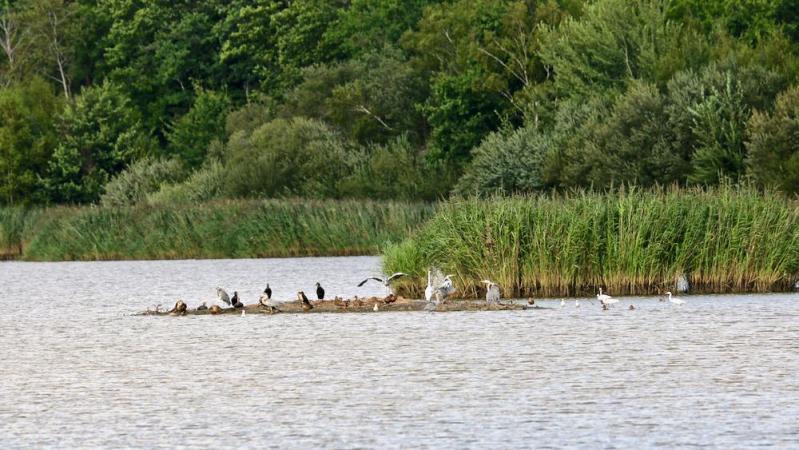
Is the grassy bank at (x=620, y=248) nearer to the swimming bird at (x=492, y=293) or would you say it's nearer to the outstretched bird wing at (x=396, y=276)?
the outstretched bird wing at (x=396, y=276)

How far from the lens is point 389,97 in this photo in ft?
284

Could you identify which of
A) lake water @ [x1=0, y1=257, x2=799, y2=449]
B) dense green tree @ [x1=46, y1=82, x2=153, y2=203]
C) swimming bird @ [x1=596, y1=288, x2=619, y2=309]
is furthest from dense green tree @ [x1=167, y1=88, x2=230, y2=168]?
swimming bird @ [x1=596, y1=288, x2=619, y2=309]

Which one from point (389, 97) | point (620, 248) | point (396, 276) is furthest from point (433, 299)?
point (389, 97)

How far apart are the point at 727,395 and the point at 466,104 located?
62.2 meters

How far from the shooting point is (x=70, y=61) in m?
111

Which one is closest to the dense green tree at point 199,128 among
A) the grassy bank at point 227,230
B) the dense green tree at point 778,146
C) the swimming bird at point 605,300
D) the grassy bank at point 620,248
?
the grassy bank at point 227,230

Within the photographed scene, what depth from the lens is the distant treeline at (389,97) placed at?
208 feet

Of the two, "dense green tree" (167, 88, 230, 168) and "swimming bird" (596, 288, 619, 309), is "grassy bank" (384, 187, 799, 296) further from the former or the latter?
"dense green tree" (167, 88, 230, 168)

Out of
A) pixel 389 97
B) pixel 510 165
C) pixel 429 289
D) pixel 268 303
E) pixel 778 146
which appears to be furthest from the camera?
pixel 389 97

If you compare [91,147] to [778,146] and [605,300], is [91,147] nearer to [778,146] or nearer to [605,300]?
[778,146]

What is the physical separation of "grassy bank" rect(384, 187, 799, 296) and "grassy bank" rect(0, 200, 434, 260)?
19.5 meters

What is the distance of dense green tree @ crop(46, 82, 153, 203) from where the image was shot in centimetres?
9231

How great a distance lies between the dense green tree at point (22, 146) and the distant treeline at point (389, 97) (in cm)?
11

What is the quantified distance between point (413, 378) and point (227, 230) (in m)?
36.3
